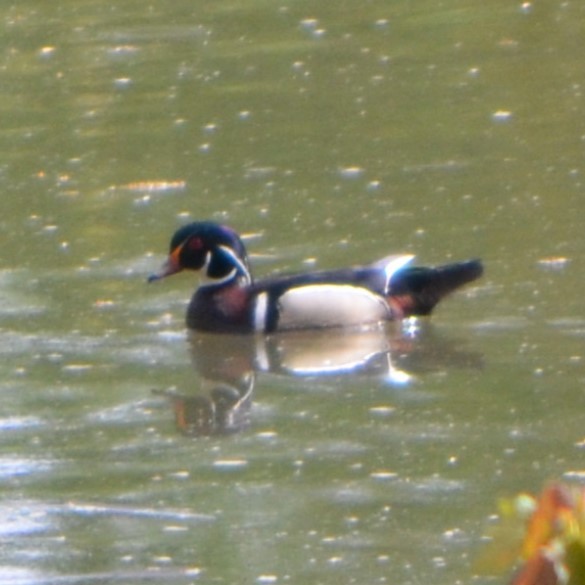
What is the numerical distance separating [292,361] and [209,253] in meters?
1.14

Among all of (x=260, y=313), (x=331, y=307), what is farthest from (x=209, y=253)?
(x=331, y=307)

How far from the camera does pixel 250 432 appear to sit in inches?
240

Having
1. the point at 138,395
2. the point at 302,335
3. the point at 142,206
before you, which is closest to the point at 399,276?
the point at 302,335

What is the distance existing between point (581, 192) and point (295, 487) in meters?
4.89

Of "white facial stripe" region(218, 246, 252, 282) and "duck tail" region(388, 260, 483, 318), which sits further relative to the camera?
"white facial stripe" region(218, 246, 252, 282)

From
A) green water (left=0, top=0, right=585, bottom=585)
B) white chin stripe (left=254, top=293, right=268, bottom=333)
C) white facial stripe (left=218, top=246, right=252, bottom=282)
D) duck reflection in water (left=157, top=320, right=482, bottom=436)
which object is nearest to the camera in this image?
green water (left=0, top=0, right=585, bottom=585)

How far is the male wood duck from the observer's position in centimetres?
784

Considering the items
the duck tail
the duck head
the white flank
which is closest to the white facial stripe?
the duck head

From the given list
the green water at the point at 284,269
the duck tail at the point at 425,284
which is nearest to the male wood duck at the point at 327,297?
the duck tail at the point at 425,284

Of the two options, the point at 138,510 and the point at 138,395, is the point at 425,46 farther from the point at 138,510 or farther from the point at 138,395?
the point at 138,510

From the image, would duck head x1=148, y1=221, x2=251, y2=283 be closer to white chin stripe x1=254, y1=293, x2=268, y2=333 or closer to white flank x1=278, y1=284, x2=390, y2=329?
white chin stripe x1=254, y1=293, x2=268, y2=333

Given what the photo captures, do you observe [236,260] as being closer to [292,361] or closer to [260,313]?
[260,313]

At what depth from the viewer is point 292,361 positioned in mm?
7398

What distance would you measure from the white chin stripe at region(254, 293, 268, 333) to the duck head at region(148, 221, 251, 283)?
13.1 inches
